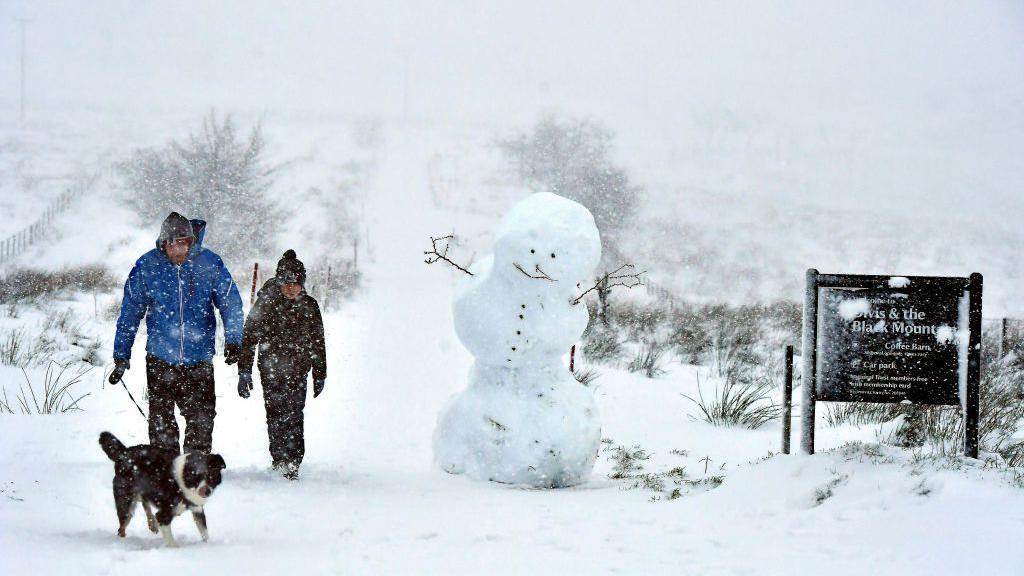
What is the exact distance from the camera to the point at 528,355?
540cm

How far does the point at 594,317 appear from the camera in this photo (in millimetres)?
14961

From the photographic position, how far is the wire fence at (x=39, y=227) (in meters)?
26.2

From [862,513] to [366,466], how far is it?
368 cm

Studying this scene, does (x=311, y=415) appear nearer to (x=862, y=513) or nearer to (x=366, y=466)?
(x=366, y=466)

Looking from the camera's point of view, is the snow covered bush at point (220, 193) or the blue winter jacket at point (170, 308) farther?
the snow covered bush at point (220, 193)

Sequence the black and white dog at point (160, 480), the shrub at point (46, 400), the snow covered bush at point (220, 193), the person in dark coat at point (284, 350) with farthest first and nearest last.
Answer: the snow covered bush at point (220, 193), the shrub at point (46, 400), the person in dark coat at point (284, 350), the black and white dog at point (160, 480)

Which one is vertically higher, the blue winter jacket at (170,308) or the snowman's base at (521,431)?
the blue winter jacket at (170,308)

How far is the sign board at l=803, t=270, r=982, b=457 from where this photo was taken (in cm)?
471

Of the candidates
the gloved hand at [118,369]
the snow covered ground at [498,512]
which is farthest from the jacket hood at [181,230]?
the snow covered ground at [498,512]

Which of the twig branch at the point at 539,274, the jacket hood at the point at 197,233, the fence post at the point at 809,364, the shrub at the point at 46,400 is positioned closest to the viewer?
the jacket hood at the point at 197,233

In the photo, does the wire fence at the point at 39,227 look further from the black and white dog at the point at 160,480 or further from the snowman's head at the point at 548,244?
the black and white dog at the point at 160,480

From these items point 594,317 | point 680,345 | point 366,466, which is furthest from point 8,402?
Result: point 594,317

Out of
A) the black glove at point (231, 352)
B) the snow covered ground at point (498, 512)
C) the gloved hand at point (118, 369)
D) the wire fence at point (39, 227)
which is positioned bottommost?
the snow covered ground at point (498, 512)

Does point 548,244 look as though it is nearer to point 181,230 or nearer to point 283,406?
point 283,406
